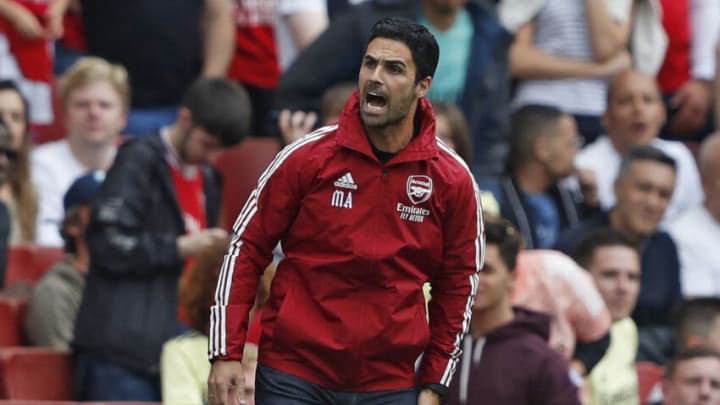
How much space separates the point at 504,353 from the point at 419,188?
4.17ft

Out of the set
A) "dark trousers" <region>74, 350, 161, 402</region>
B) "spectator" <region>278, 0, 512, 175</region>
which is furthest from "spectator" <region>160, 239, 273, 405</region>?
"spectator" <region>278, 0, 512, 175</region>

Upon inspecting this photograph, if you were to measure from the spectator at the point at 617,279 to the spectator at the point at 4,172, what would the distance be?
8.87 ft

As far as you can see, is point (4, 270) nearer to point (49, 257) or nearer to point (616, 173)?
point (49, 257)

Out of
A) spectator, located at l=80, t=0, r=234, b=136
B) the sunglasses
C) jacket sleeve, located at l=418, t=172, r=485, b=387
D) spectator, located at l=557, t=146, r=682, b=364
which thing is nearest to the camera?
jacket sleeve, located at l=418, t=172, r=485, b=387

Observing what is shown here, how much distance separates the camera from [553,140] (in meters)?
9.16

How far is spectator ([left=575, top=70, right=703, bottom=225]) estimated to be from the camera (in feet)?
32.5

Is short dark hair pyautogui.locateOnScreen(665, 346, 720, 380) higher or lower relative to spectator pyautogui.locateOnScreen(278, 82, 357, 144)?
lower

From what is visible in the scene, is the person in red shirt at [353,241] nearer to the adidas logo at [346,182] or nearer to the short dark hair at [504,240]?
the adidas logo at [346,182]

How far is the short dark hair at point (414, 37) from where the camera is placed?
17.5 feet

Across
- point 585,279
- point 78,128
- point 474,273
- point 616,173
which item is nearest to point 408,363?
point 474,273

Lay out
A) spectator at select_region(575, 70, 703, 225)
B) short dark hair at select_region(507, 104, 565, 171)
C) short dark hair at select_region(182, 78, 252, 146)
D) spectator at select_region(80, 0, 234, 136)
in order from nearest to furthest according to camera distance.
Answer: short dark hair at select_region(182, 78, 252, 146), short dark hair at select_region(507, 104, 565, 171), spectator at select_region(80, 0, 234, 136), spectator at select_region(575, 70, 703, 225)

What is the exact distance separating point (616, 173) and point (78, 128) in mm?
3041

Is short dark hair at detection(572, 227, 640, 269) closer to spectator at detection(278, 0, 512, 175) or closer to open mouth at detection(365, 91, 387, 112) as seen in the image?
spectator at detection(278, 0, 512, 175)

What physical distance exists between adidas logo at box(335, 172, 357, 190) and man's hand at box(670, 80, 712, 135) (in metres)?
5.51
